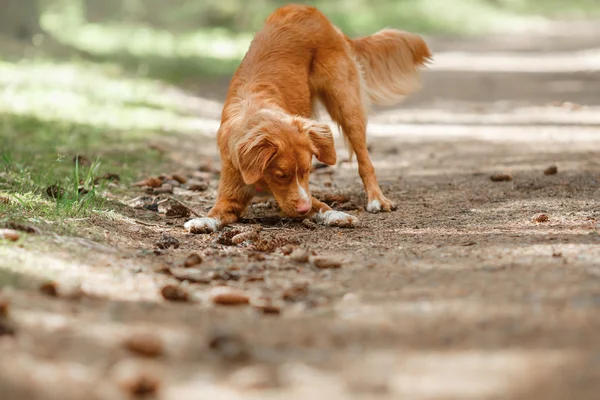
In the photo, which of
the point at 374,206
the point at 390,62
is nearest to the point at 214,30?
the point at 390,62

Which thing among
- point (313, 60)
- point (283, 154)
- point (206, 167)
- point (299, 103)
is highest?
point (313, 60)

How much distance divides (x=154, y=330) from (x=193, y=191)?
4199 millimetres

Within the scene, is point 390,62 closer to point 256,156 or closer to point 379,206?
point 379,206

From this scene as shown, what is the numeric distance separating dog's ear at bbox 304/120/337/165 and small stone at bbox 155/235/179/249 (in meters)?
1.34

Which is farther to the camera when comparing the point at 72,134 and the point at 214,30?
the point at 214,30

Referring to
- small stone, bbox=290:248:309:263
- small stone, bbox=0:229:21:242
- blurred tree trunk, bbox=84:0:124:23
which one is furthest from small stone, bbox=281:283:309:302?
blurred tree trunk, bbox=84:0:124:23

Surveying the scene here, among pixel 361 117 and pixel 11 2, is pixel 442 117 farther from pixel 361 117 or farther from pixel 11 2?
pixel 11 2

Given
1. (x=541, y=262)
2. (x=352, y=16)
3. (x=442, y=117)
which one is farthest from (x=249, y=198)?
(x=352, y=16)

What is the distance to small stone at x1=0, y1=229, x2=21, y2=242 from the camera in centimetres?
432

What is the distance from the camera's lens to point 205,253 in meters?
4.88

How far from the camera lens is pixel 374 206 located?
6.56 meters

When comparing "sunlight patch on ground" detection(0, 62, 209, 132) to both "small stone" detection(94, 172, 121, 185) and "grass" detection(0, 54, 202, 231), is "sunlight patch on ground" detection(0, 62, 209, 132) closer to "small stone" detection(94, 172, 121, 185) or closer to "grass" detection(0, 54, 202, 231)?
"grass" detection(0, 54, 202, 231)

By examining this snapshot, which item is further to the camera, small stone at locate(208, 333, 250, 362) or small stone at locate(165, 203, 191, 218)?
small stone at locate(165, 203, 191, 218)

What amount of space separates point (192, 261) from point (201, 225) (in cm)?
127
